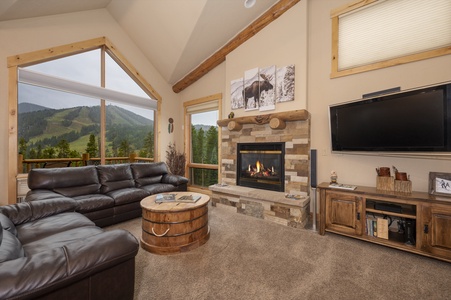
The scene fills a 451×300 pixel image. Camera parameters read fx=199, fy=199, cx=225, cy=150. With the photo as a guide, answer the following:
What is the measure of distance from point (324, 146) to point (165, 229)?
9.09 ft

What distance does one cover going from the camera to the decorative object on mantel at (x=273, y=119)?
3.28 m

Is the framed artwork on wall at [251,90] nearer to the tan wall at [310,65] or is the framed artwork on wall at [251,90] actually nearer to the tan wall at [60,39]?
the tan wall at [310,65]

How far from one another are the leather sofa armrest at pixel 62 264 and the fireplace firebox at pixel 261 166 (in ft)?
9.48

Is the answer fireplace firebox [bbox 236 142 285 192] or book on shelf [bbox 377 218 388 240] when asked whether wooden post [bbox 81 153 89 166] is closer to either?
fireplace firebox [bbox 236 142 285 192]

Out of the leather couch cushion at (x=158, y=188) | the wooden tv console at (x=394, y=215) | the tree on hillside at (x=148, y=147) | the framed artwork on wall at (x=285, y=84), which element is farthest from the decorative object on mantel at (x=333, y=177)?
the tree on hillside at (x=148, y=147)

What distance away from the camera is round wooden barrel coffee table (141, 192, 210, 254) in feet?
7.55

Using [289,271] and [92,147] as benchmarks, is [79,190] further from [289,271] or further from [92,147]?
[289,271]

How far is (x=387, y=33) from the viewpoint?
2.82 meters

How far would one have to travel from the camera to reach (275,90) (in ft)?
12.2

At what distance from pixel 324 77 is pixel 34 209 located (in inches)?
170

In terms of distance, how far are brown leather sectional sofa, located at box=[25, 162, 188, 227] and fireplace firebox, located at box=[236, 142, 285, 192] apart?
1337mm

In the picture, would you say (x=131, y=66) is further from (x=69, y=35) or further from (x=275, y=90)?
(x=275, y=90)

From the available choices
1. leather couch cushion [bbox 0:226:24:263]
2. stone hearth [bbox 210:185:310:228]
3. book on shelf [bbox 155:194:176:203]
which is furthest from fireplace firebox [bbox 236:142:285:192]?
leather couch cushion [bbox 0:226:24:263]

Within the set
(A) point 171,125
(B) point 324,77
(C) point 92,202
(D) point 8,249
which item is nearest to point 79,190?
(C) point 92,202
